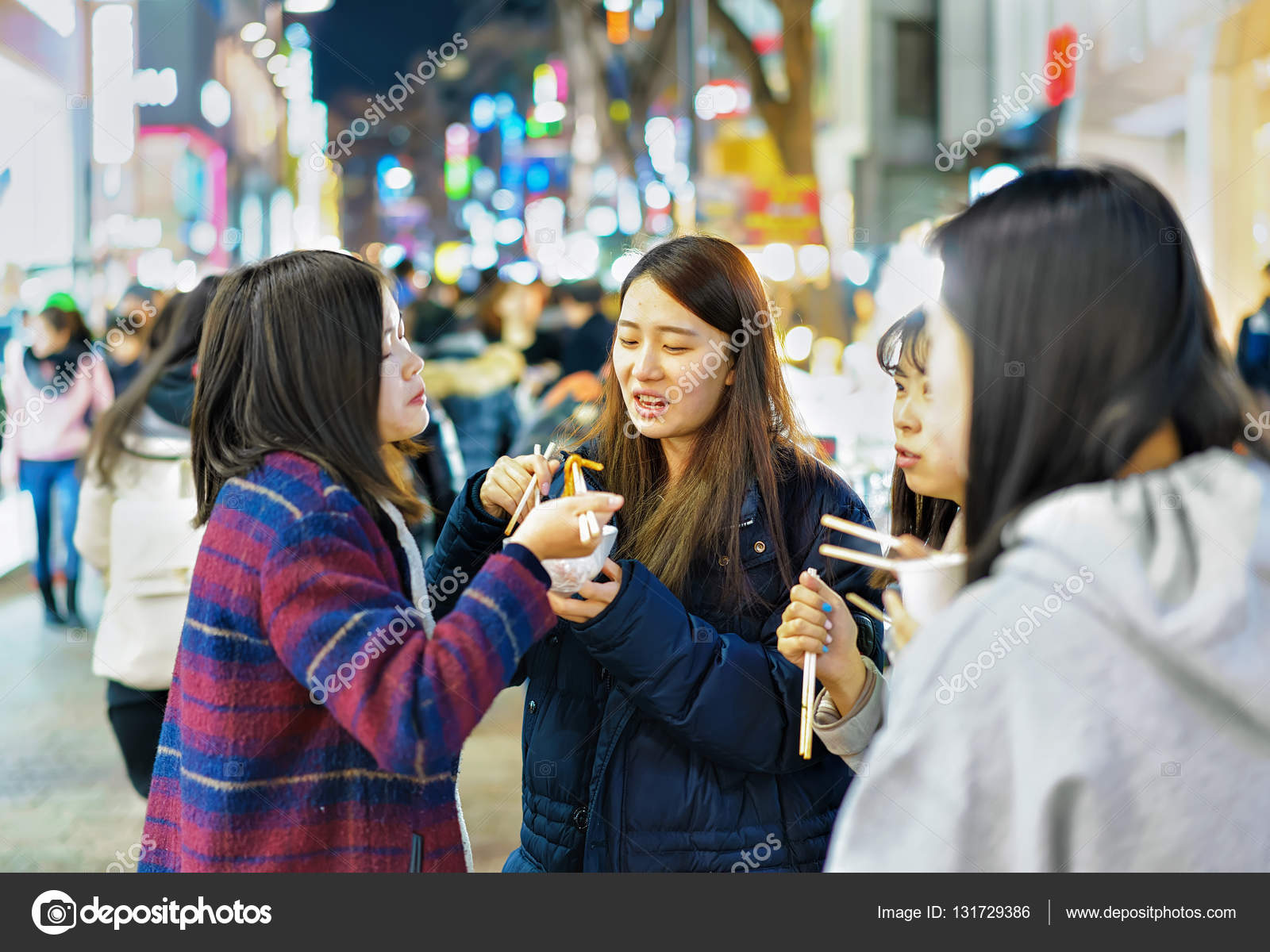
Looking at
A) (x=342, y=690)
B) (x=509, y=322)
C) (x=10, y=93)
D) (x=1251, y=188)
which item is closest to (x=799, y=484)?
(x=342, y=690)

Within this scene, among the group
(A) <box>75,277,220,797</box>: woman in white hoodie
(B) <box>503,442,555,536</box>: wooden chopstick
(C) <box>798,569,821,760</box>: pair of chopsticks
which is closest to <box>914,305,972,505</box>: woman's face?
(C) <box>798,569,821,760</box>: pair of chopsticks

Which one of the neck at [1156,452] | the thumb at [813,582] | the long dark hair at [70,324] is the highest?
the long dark hair at [70,324]

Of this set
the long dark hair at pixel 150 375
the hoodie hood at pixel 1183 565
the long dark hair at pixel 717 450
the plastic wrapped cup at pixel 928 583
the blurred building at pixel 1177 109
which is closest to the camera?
the hoodie hood at pixel 1183 565

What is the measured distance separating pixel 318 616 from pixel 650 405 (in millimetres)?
875

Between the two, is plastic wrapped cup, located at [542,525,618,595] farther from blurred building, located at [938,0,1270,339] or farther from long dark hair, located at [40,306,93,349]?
blurred building, located at [938,0,1270,339]

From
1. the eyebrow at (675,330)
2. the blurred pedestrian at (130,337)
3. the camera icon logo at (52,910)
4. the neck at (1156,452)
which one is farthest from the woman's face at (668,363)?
the blurred pedestrian at (130,337)

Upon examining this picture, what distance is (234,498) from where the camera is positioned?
5.40 feet

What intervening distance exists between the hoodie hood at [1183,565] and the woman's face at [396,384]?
1.04 metres

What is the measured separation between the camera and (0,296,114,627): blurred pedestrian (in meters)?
7.66

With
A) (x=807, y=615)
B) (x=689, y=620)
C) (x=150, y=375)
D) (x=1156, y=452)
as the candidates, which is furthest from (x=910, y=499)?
(x=150, y=375)

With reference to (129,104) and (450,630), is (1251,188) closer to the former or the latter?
(450,630)

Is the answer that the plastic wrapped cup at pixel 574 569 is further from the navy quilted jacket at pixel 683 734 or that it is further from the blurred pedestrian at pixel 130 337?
the blurred pedestrian at pixel 130 337

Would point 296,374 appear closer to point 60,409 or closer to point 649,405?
point 649,405

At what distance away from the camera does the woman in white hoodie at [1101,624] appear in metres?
1.13
